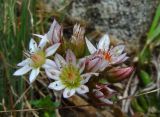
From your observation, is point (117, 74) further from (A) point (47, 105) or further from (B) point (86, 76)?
(A) point (47, 105)

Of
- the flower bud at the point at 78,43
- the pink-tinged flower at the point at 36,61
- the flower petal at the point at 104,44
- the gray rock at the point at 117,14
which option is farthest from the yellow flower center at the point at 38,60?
the gray rock at the point at 117,14

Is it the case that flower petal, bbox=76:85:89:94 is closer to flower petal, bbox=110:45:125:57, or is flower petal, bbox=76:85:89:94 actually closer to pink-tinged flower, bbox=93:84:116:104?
pink-tinged flower, bbox=93:84:116:104

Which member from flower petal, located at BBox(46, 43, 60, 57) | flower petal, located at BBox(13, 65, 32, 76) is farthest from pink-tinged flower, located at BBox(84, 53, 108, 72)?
flower petal, located at BBox(13, 65, 32, 76)

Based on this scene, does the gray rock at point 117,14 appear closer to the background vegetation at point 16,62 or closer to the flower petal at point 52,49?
the background vegetation at point 16,62

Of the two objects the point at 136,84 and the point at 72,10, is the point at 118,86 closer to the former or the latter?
the point at 136,84

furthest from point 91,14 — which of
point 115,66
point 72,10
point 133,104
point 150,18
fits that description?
point 115,66

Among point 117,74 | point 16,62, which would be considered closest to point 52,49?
point 117,74
